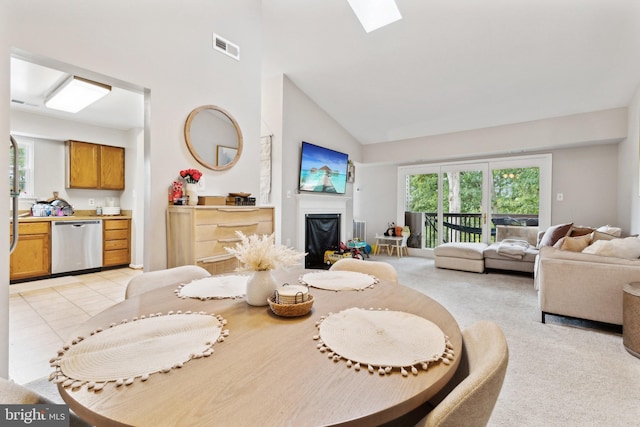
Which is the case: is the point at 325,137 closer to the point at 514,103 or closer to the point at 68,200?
the point at 514,103

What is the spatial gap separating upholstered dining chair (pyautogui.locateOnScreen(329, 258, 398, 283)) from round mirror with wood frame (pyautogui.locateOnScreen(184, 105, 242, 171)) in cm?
181

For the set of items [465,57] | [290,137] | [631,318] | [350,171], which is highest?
[465,57]

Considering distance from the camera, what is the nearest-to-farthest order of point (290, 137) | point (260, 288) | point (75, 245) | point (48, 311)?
point (260, 288), point (48, 311), point (75, 245), point (290, 137)

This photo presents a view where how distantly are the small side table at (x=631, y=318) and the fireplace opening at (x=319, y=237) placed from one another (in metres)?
3.67

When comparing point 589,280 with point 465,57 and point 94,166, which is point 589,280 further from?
point 94,166

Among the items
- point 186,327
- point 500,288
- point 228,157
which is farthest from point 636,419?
point 228,157

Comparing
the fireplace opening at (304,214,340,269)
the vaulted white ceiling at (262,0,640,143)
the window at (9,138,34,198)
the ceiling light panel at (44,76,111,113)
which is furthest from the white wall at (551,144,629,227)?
the window at (9,138,34,198)

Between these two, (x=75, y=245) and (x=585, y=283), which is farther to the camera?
(x=75, y=245)

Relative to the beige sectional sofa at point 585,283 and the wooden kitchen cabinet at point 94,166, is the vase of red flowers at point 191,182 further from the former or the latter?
the wooden kitchen cabinet at point 94,166

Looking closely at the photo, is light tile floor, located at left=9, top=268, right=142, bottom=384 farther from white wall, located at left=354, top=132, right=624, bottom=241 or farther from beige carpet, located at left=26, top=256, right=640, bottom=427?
white wall, located at left=354, top=132, right=624, bottom=241

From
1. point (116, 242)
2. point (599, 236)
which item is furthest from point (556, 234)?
point (116, 242)

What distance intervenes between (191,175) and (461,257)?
432cm

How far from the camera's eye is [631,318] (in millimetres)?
2129

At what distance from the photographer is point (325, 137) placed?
5.43m
